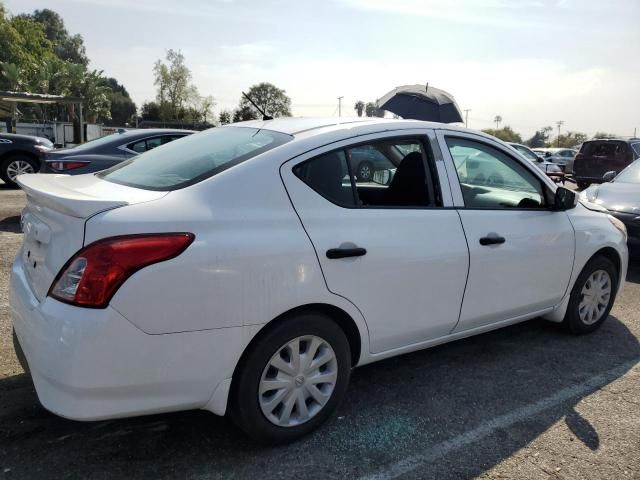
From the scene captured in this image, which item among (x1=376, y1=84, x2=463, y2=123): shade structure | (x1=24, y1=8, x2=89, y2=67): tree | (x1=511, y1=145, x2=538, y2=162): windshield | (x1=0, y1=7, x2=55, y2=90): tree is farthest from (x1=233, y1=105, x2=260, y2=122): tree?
(x1=24, y1=8, x2=89, y2=67): tree

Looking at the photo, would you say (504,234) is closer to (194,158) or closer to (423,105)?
(194,158)

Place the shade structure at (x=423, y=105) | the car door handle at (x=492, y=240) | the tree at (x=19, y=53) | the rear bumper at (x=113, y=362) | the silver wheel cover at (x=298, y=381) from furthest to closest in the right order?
the tree at (x=19, y=53) → the shade structure at (x=423, y=105) → the car door handle at (x=492, y=240) → the silver wheel cover at (x=298, y=381) → the rear bumper at (x=113, y=362)

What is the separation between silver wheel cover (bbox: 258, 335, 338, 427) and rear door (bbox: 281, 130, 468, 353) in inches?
11.8

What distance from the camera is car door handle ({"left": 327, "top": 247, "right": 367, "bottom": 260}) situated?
2.63 meters

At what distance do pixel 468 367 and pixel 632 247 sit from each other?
3553 mm

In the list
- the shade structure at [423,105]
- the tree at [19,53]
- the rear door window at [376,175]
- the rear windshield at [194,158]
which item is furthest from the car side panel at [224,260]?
the tree at [19,53]

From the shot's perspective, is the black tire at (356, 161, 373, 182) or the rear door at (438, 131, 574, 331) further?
the rear door at (438, 131, 574, 331)

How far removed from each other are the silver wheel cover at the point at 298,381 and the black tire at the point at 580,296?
90.7 inches

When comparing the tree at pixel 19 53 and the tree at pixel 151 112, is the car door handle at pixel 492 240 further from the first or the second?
Result: the tree at pixel 151 112

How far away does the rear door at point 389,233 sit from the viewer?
268 centimetres

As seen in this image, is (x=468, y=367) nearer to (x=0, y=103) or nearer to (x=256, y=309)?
(x=256, y=309)

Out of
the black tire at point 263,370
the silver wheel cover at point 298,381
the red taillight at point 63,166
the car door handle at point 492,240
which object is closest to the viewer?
the black tire at point 263,370

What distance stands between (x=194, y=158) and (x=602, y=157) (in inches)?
569

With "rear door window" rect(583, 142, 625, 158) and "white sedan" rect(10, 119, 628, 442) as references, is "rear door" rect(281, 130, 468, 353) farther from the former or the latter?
"rear door window" rect(583, 142, 625, 158)
